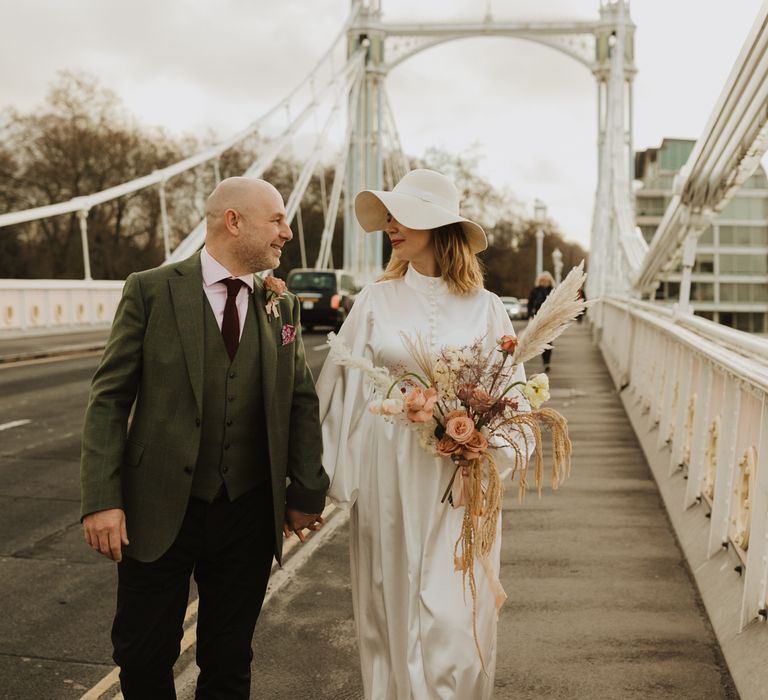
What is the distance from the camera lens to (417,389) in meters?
2.75

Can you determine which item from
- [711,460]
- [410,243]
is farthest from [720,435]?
[410,243]

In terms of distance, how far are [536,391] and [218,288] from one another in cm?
92

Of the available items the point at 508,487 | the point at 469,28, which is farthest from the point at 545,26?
the point at 508,487

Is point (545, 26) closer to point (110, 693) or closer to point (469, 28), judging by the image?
point (469, 28)

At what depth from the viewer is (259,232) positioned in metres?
2.79

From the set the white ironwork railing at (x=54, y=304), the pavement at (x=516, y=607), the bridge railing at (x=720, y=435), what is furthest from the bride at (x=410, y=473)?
the white ironwork railing at (x=54, y=304)

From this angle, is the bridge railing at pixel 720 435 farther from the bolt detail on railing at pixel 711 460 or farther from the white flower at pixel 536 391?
the white flower at pixel 536 391

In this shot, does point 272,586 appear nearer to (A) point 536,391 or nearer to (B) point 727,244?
(A) point 536,391

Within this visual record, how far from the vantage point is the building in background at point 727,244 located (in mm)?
74625

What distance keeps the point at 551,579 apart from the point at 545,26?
33276mm

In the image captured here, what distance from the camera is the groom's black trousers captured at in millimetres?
2691

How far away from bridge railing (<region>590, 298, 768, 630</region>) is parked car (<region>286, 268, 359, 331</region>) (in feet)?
54.9

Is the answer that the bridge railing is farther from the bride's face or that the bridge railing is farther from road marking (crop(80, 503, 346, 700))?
road marking (crop(80, 503, 346, 700))

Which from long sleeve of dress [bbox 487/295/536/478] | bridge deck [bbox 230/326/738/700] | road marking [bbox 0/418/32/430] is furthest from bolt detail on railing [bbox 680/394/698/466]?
road marking [bbox 0/418/32/430]
